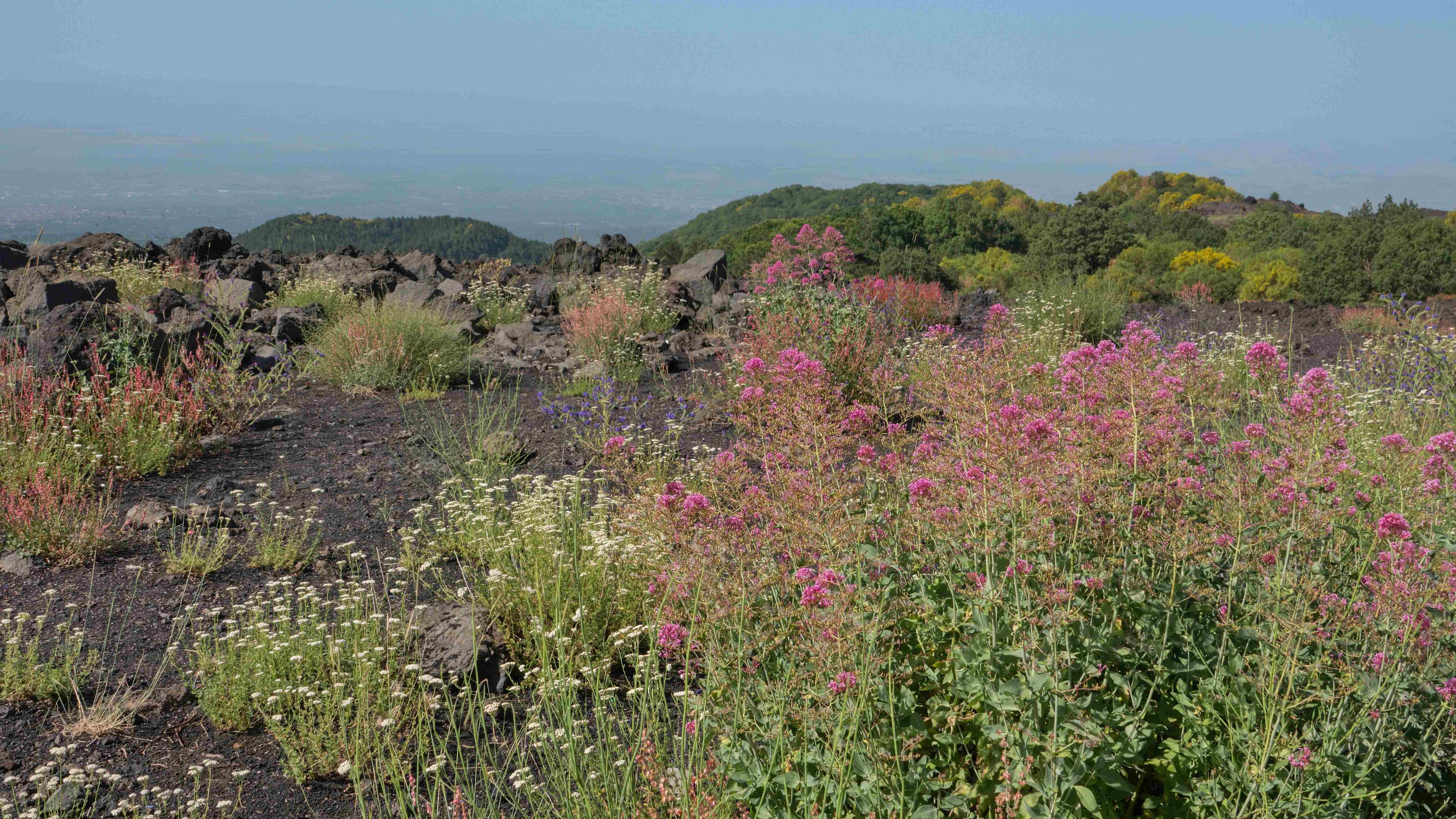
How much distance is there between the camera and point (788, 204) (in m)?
40.7

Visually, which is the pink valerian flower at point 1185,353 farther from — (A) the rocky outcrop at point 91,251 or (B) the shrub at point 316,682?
(A) the rocky outcrop at point 91,251

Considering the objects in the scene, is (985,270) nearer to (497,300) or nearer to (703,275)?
(703,275)

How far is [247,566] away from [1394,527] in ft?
15.9

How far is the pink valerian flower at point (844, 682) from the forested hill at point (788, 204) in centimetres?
3336

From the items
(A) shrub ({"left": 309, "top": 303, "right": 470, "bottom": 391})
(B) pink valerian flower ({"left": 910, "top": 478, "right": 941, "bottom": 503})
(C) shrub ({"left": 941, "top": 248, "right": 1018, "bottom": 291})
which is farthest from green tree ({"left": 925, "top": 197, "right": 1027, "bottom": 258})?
(B) pink valerian flower ({"left": 910, "top": 478, "right": 941, "bottom": 503})

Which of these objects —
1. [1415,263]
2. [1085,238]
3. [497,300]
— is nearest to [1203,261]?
[1085,238]

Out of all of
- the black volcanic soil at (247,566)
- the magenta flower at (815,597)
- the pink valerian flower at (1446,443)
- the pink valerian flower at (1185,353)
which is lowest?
the black volcanic soil at (247,566)

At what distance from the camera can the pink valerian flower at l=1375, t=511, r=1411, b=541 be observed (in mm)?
2213

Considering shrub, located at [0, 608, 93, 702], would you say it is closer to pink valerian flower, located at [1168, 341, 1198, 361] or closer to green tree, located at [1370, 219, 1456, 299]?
pink valerian flower, located at [1168, 341, 1198, 361]

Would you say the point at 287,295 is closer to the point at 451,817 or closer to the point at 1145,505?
the point at 451,817

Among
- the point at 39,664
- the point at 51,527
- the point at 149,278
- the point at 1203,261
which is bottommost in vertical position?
the point at 39,664

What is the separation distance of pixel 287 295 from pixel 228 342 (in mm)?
4052

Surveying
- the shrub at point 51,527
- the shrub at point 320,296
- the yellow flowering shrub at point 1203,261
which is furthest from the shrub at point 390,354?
the yellow flowering shrub at point 1203,261

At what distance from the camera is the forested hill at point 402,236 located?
23.3 meters
